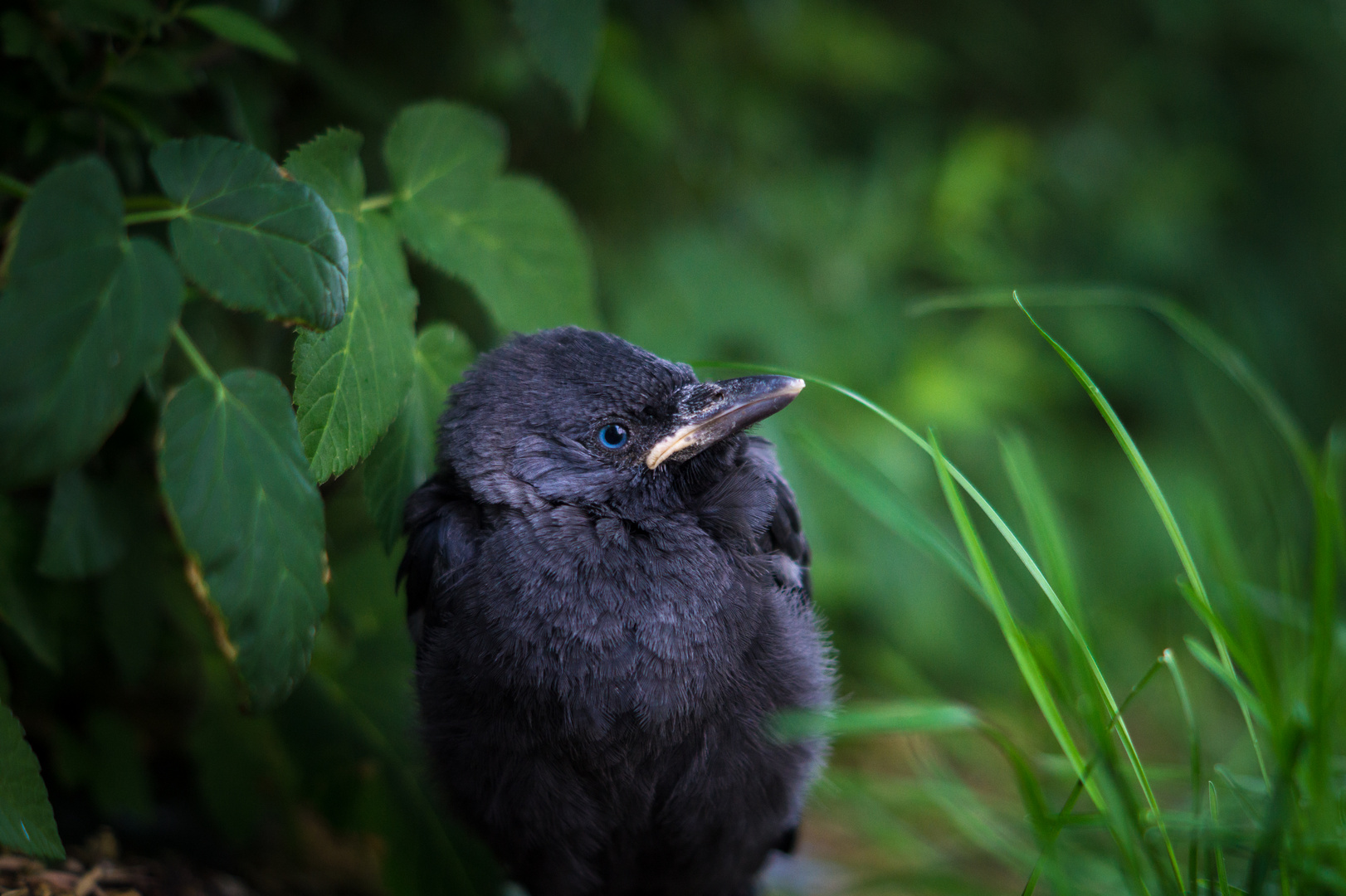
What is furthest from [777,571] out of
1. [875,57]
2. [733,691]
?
[875,57]

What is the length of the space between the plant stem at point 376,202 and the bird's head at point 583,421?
30 centimetres

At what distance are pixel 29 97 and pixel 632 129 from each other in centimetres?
148

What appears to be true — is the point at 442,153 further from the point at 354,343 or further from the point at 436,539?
the point at 436,539

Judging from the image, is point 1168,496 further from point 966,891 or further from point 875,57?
point 966,891

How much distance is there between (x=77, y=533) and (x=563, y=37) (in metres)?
1.16

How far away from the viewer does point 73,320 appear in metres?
1.02

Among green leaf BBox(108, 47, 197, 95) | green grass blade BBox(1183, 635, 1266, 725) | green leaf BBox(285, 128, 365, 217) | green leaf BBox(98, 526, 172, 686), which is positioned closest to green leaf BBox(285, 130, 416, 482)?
green leaf BBox(285, 128, 365, 217)

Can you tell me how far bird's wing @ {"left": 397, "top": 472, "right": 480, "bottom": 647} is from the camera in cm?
153

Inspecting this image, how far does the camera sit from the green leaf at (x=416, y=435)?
1.47 meters

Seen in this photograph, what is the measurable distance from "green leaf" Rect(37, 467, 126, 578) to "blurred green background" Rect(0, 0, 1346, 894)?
7 centimetres

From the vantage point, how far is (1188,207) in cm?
415

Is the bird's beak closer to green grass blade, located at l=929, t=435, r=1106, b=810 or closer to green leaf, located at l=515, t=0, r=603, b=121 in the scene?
green grass blade, located at l=929, t=435, r=1106, b=810

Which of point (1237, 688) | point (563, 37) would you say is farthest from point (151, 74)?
point (1237, 688)

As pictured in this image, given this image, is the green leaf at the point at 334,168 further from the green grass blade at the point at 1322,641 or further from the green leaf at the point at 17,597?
the green grass blade at the point at 1322,641
